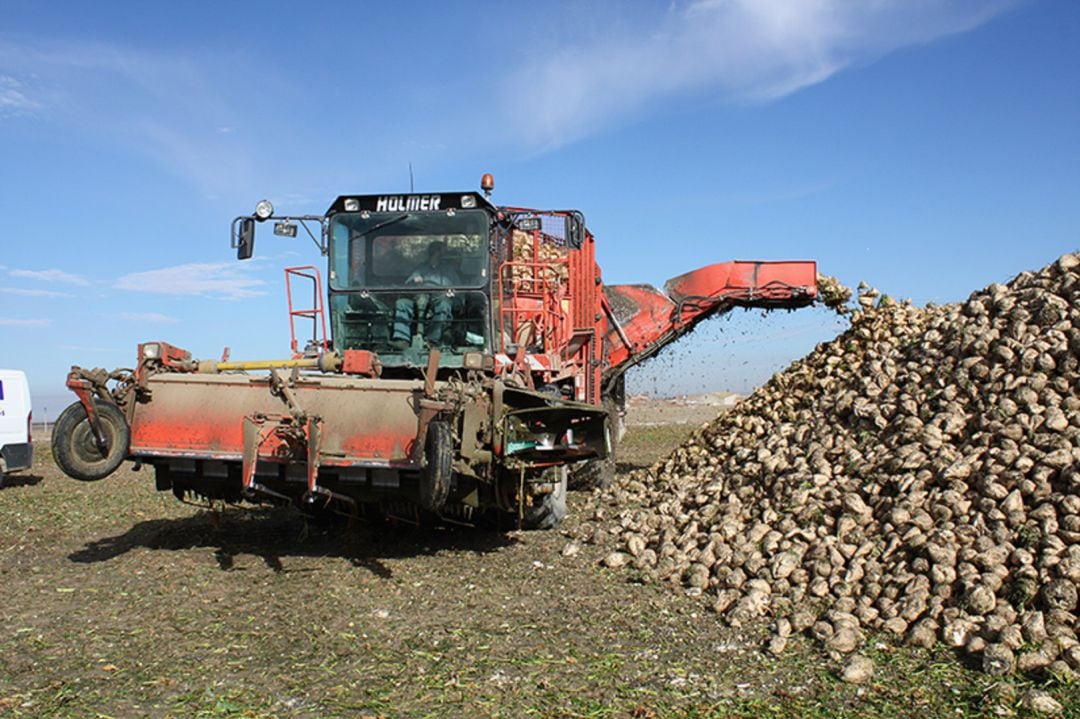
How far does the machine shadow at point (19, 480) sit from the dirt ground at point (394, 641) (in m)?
5.93

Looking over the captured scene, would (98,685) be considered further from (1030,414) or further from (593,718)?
(1030,414)

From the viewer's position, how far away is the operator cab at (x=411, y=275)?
7.98 metres

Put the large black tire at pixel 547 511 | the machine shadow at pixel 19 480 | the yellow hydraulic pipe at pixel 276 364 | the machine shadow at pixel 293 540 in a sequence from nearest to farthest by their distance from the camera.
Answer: the yellow hydraulic pipe at pixel 276 364
the machine shadow at pixel 293 540
the large black tire at pixel 547 511
the machine shadow at pixel 19 480

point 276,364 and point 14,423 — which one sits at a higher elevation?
point 276,364

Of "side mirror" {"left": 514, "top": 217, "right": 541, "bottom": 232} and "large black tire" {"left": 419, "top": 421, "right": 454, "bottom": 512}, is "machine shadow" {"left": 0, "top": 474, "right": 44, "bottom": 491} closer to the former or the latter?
"side mirror" {"left": 514, "top": 217, "right": 541, "bottom": 232}

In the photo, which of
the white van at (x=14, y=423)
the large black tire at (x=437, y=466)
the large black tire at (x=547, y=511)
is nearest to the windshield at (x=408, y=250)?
the large black tire at (x=547, y=511)

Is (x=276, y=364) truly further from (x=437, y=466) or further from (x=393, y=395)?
(x=437, y=466)

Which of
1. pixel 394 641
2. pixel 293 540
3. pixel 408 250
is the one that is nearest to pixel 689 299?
pixel 408 250

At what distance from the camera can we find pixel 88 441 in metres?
6.61

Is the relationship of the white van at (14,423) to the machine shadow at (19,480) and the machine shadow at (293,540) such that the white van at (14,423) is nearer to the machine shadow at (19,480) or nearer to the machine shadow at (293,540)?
the machine shadow at (19,480)

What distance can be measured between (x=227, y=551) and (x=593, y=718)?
453 cm

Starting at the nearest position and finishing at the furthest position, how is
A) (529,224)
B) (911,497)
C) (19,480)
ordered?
(911,497), (529,224), (19,480)

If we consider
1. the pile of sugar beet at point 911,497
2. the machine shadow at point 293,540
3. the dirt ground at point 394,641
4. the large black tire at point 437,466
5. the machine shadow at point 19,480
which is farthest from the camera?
the machine shadow at point 19,480

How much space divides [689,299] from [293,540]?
5.83 metres
